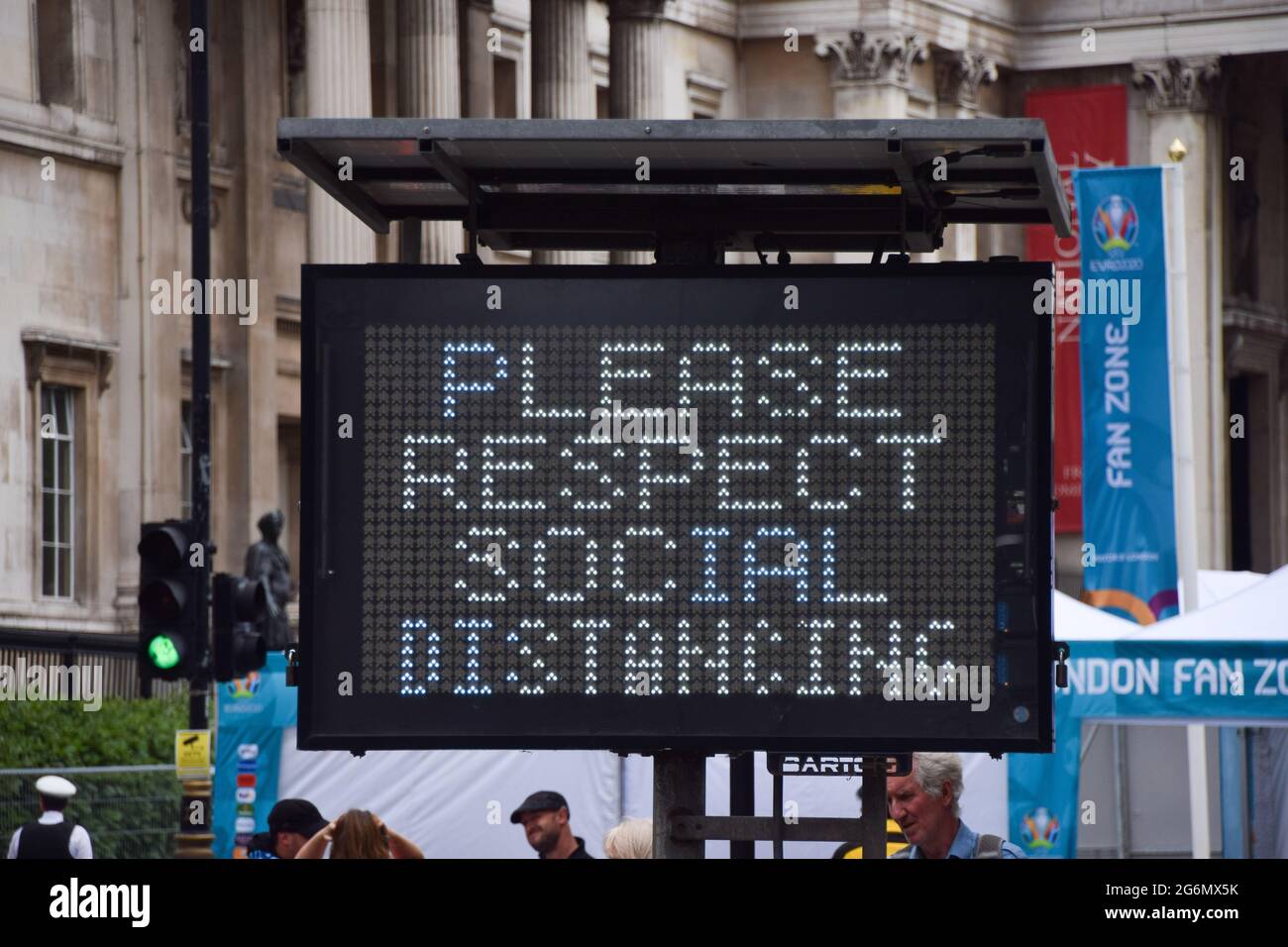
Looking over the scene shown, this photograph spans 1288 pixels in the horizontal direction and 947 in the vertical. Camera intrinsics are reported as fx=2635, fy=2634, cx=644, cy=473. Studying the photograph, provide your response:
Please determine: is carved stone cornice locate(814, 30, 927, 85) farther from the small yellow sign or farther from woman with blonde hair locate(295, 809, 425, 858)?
woman with blonde hair locate(295, 809, 425, 858)

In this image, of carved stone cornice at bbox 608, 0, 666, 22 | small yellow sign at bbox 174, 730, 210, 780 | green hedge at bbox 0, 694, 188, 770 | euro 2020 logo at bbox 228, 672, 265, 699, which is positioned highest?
carved stone cornice at bbox 608, 0, 666, 22

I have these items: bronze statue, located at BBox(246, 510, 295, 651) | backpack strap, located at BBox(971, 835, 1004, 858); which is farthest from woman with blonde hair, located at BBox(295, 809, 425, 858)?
bronze statue, located at BBox(246, 510, 295, 651)

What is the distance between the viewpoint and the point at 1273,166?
194 ft

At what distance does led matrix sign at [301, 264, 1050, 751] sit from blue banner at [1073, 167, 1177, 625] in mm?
12886

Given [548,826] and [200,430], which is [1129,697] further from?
[200,430]

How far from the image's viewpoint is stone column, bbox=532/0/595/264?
41.1 meters

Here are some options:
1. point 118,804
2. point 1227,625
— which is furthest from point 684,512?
point 118,804

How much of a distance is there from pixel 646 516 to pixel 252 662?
11.0 m

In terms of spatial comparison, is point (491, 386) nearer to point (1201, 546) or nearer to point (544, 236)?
point (544, 236)

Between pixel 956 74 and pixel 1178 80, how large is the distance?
463cm

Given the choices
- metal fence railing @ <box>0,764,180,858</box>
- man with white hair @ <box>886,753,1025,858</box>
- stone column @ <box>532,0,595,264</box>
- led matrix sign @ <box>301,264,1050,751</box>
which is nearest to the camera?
led matrix sign @ <box>301,264,1050,751</box>

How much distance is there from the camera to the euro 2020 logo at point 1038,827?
1886 cm

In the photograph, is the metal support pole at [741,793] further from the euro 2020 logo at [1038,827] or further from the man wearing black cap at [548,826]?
the euro 2020 logo at [1038,827]
